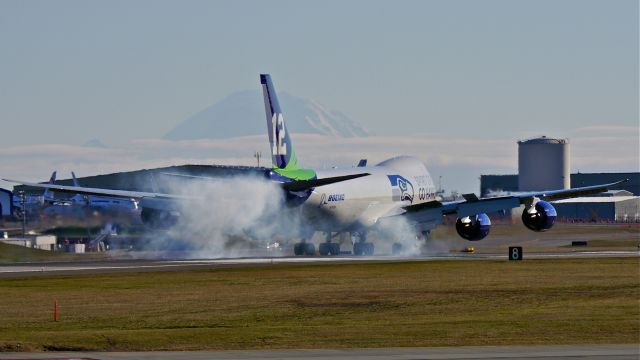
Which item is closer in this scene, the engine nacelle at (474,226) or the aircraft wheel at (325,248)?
the engine nacelle at (474,226)

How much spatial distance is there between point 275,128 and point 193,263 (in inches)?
511

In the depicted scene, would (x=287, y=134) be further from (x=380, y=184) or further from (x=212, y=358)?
(x=212, y=358)

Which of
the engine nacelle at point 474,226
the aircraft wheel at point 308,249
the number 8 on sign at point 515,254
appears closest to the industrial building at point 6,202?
the aircraft wheel at point 308,249

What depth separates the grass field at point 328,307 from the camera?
3684 centimetres

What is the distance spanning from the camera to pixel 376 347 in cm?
3412

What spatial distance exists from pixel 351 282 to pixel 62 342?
26.3m

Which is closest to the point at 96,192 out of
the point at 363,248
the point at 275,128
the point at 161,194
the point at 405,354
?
the point at 161,194

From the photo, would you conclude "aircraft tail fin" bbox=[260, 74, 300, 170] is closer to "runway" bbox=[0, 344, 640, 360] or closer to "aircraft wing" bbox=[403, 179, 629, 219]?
"aircraft wing" bbox=[403, 179, 629, 219]

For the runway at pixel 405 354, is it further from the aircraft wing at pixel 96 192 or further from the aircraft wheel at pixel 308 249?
the aircraft wheel at pixel 308 249

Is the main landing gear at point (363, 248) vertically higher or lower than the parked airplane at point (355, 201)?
lower

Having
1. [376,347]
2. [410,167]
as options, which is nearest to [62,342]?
[376,347]

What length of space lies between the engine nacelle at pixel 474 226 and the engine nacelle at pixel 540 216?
284 centimetres

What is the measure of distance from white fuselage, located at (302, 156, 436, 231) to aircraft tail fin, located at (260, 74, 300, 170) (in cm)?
250

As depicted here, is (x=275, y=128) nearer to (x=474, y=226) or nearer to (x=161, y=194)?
(x=161, y=194)
